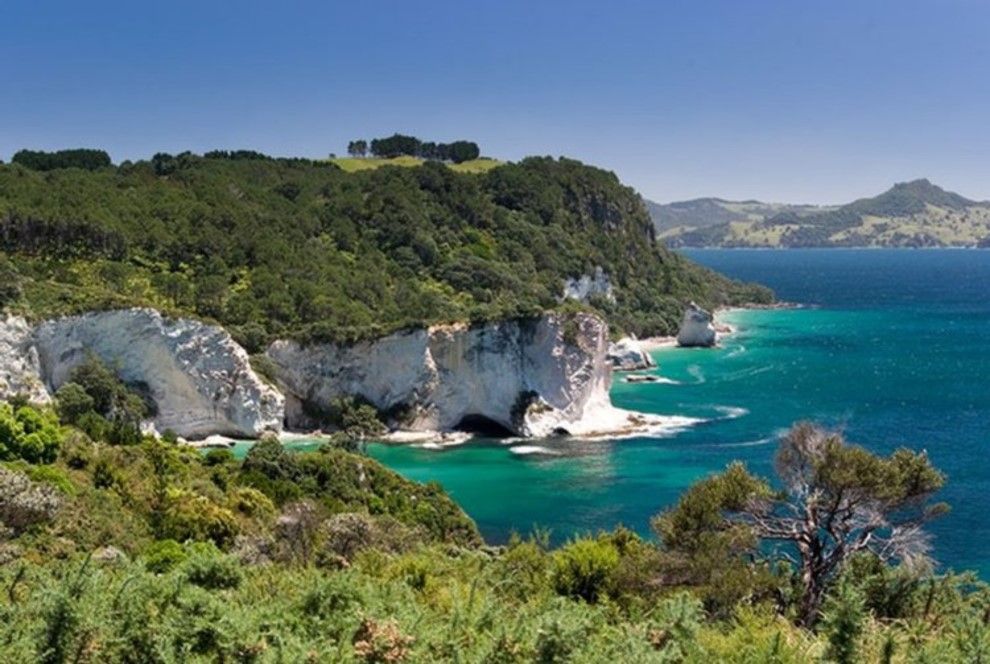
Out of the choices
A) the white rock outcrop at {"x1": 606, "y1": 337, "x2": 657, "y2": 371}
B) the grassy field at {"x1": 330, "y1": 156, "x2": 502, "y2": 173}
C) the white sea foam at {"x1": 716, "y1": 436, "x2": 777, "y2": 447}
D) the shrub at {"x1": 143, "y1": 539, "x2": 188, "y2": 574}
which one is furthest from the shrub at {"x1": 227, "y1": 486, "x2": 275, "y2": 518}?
the grassy field at {"x1": 330, "y1": 156, "x2": 502, "y2": 173}

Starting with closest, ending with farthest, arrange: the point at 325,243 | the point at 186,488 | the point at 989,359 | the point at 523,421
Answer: the point at 186,488
the point at 523,421
the point at 325,243
the point at 989,359

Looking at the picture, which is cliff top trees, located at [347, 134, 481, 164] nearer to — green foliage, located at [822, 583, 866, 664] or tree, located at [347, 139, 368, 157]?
tree, located at [347, 139, 368, 157]

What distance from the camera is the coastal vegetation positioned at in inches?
412

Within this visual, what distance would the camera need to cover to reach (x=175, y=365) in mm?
56688

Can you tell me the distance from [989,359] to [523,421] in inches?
2074

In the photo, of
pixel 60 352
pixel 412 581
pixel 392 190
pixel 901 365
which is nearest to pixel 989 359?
pixel 901 365

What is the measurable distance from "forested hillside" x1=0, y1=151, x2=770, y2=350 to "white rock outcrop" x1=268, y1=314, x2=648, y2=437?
1.53 m

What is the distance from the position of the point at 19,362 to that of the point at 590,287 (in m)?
65.1

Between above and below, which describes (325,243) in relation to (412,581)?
above

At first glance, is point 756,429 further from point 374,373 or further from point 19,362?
point 19,362

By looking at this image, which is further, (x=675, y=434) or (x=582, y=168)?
(x=582, y=168)

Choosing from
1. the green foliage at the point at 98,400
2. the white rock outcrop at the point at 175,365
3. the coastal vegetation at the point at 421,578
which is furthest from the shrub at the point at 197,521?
the white rock outcrop at the point at 175,365

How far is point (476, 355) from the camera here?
214 ft

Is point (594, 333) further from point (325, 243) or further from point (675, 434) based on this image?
point (325, 243)
